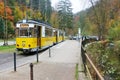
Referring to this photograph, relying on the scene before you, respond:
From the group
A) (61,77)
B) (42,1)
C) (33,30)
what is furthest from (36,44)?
(42,1)

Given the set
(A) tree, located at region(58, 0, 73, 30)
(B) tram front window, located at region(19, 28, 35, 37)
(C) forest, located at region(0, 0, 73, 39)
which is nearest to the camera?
(B) tram front window, located at region(19, 28, 35, 37)

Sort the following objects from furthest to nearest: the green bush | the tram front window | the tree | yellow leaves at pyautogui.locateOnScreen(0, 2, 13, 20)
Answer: the tree, yellow leaves at pyautogui.locateOnScreen(0, 2, 13, 20), the tram front window, the green bush

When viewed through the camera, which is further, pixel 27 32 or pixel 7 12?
pixel 7 12

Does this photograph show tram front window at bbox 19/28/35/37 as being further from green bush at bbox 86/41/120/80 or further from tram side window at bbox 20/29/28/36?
green bush at bbox 86/41/120/80

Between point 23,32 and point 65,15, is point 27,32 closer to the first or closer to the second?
point 23,32

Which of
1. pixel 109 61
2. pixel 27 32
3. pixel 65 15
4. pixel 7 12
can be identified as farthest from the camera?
pixel 65 15

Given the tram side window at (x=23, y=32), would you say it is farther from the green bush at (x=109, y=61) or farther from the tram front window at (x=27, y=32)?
the green bush at (x=109, y=61)

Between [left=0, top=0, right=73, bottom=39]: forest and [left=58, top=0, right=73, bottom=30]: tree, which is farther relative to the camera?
[left=58, top=0, right=73, bottom=30]: tree

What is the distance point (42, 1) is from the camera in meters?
131

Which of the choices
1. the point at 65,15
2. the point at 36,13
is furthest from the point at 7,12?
the point at 65,15

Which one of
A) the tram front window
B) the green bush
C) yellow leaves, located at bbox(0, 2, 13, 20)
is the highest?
yellow leaves, located at bbox(0, 2, 13, 20)

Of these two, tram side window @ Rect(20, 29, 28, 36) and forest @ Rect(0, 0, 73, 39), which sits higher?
forest @ Rect(0, 0, 73, 39)

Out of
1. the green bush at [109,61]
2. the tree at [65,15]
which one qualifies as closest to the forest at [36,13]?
the tree at [65,15]

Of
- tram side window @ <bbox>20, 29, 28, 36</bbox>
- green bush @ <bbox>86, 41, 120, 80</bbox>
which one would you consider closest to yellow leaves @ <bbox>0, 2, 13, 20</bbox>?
tram side window @ <bbox>20, 29, 28, 36</bbox>
